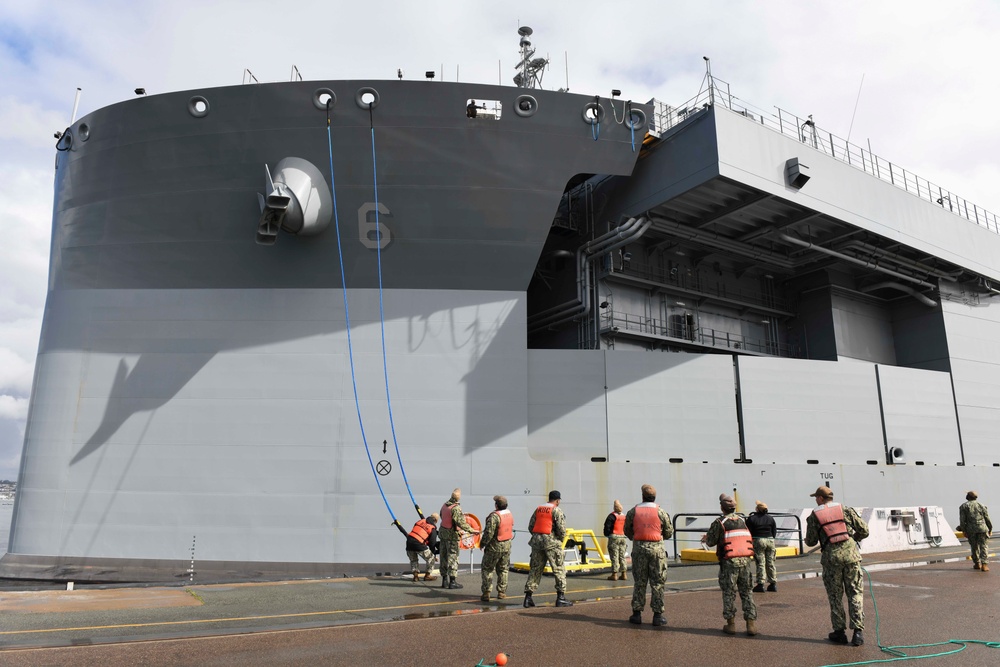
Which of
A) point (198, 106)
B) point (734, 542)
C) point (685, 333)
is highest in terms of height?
point (198, 106)

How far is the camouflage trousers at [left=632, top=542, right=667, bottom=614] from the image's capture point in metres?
6.85

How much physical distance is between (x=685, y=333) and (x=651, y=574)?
11834 mm

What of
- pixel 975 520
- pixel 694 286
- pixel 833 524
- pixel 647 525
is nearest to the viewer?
pixel 833 524

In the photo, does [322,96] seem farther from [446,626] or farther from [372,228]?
[446,626]

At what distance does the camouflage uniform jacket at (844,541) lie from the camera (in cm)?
622

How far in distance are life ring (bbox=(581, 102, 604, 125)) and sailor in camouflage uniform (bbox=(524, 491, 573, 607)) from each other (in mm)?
8803

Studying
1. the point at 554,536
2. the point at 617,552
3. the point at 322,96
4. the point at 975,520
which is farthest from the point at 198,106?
the point at 975,520

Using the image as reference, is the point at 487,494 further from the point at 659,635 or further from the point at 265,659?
the point at 265,659

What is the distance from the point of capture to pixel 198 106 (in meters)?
13.2

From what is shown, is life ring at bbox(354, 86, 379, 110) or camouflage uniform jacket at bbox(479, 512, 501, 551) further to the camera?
life ring at bbox(354, 86, 379, 110)

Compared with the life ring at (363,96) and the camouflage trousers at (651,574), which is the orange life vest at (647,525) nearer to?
the camouflage trousers at (651,574)

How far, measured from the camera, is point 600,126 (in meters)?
14.1

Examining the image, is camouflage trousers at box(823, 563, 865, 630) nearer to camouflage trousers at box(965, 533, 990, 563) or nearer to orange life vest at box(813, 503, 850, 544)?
orange life vest at box(813, 503, 850, 544)

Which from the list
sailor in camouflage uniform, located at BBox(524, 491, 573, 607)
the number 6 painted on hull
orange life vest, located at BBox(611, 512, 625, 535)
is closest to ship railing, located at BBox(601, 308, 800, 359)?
the number 6 painted on hull
